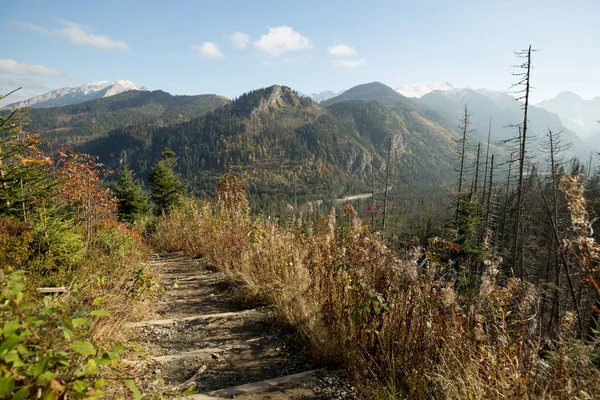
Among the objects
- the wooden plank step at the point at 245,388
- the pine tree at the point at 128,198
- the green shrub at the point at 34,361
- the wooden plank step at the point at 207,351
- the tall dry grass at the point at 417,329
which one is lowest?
the pine tree at the point at 128,198

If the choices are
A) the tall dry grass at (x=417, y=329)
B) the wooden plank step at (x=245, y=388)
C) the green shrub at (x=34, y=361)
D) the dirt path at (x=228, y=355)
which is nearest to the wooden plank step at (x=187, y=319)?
the dirt path at (x=228, y=355)

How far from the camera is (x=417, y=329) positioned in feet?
8.76

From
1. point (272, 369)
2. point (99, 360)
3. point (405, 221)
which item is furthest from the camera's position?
point (405, 221)

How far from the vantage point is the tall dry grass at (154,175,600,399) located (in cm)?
206

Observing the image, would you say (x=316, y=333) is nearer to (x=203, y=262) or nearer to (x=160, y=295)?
(x=160, y=295)

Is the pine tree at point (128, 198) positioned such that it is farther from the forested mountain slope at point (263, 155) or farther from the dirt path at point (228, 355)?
the forested mountain slope at point (263, 155)

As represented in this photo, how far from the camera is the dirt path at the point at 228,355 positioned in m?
2.56

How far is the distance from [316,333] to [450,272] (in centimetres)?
160

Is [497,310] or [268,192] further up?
[497,310]

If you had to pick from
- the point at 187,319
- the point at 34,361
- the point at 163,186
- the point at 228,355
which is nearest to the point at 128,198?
the point at 163,186

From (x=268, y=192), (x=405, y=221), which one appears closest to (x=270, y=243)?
(x=405, y=221)

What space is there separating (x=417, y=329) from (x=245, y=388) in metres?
1.56

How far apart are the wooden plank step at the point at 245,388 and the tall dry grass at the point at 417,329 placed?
0.42 m

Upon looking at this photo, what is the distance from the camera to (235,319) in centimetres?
416
